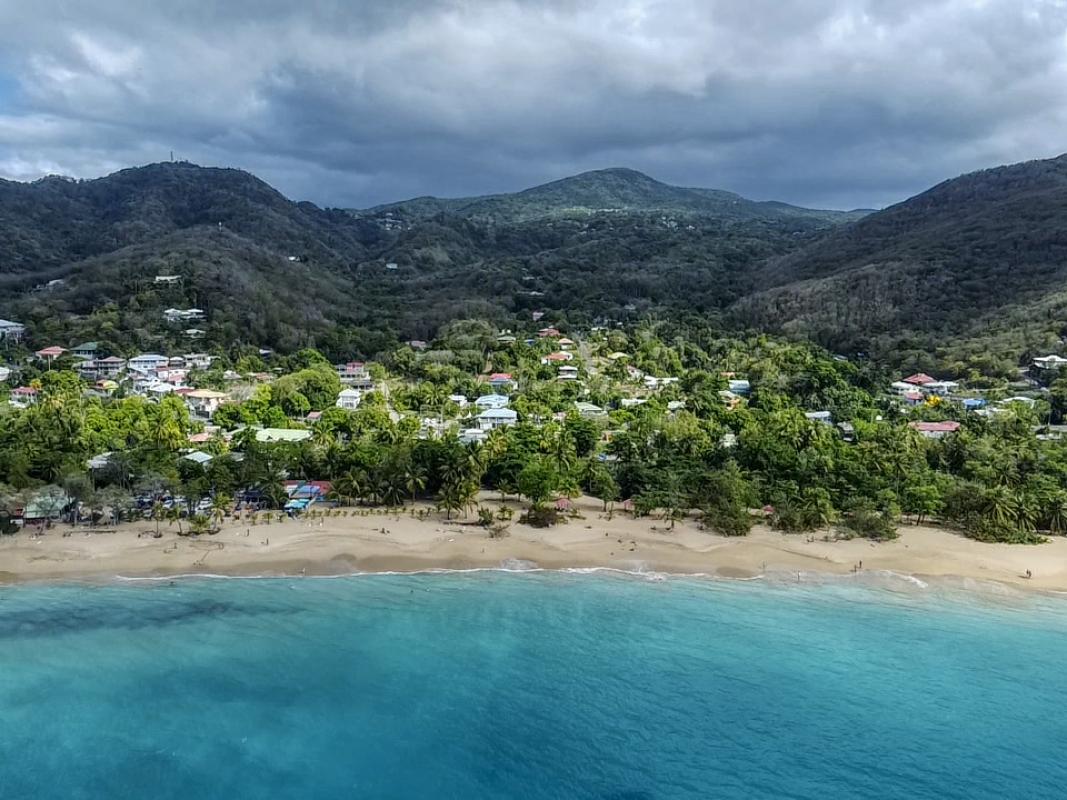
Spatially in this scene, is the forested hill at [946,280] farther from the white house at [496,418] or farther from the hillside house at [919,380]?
the white house at [496,418]

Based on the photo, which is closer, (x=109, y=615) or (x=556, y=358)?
(x=109, y=615)

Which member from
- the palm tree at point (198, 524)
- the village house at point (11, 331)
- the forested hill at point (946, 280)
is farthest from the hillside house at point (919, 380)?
the village house at point (11, 331)

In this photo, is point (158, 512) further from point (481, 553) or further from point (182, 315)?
point (182, 315)

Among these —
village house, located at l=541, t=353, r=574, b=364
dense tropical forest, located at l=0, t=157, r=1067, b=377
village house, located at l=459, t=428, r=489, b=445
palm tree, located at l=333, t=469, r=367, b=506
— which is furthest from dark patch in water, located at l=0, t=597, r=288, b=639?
dense tropical forest, located at l=0, t=157, r=1067, b=377

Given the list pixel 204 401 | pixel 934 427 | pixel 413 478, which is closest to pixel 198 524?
pixel 413 478

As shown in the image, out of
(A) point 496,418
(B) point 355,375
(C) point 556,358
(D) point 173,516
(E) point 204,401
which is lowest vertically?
(D) point 173,516

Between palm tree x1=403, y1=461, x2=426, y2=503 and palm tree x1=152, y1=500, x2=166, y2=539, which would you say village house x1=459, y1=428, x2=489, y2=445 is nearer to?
palm tree x1=403, y1=461, x2=426, y2=503

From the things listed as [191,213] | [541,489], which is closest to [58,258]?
[191,213]
